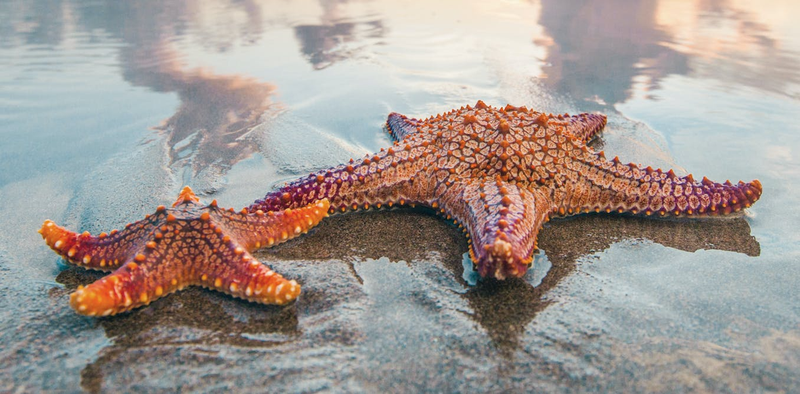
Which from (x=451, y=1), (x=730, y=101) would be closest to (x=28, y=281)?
(x=730, y=101)

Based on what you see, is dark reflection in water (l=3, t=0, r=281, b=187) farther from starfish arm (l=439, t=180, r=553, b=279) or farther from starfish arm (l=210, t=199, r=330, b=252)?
starfish arm (l=439, t=180, r=553, b=279)

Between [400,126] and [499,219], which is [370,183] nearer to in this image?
[499,219]

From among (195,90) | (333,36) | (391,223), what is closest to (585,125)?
(391,223)

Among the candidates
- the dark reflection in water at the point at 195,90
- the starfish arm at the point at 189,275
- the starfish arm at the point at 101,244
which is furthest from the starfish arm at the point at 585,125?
the starfish arm at the point at 101,244

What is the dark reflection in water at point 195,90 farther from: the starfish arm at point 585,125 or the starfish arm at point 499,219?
the starfish arm at point 585,125

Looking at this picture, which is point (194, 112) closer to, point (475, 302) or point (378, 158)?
point (378, 158)

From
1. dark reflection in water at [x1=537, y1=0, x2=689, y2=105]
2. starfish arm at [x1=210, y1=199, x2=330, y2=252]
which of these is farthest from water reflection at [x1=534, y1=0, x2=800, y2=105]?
starfish arm at [x1=210, y1=199, x2=330, y2=252]

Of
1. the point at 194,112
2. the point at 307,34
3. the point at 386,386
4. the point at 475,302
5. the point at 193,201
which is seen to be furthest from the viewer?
the point at 307,34
